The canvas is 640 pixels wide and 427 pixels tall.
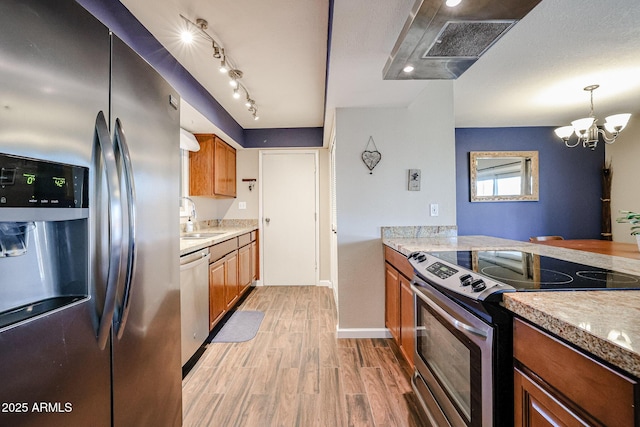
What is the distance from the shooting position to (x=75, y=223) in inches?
29.5

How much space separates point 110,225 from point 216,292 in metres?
1.77

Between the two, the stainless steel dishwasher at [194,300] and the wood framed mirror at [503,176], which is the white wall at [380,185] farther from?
the wood framed mirror at [503,176]

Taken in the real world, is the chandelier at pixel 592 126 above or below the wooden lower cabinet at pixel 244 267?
above

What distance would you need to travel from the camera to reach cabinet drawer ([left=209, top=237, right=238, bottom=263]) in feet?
7.79

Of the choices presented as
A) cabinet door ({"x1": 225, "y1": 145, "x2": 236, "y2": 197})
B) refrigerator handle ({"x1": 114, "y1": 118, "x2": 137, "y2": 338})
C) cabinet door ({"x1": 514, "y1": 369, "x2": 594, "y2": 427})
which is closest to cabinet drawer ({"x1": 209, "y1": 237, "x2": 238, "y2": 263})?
cabinet door ({"x1": 225, "y1": 145, "x2": 236, "y2": 197})

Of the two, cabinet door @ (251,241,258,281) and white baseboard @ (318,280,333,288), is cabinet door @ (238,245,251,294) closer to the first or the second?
cabinet door @ (251,241,258,281)

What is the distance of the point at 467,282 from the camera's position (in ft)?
3.27

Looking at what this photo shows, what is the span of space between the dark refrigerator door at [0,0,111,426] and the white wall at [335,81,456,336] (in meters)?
1.86

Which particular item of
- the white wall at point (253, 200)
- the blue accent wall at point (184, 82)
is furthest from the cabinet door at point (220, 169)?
the white wall at point (253, 200)

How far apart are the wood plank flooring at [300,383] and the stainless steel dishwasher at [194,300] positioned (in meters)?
0.19

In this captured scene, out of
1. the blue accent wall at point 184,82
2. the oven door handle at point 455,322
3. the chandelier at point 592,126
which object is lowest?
the oven door handle at point 455,322

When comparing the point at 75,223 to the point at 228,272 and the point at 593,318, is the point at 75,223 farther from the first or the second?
the point at 228,272

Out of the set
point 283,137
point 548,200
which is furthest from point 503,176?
point 283,137

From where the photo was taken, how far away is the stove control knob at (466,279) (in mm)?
995
